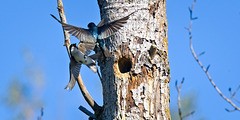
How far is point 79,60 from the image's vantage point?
3.60m

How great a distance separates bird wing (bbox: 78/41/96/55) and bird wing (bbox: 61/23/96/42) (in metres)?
0.08

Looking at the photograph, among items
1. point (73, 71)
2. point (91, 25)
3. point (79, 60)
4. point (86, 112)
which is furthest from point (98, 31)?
point (86, 112)

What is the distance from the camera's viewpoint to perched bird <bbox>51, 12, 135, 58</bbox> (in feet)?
10.7

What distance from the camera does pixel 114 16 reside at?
3.44 meters

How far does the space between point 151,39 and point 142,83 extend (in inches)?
15.5

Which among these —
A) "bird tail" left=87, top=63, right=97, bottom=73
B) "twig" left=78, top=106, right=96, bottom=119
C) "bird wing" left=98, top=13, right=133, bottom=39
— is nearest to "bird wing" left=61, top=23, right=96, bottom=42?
"bird wing" left=98, top=13, right=133, bottom=39

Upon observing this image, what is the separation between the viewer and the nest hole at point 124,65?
3.37m

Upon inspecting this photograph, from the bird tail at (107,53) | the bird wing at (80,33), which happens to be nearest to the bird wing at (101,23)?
the bird wing at (80,33)

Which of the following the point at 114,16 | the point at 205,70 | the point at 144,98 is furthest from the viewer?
the point at 114,16

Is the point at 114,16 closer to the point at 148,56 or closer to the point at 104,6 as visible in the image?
the point at 104,6

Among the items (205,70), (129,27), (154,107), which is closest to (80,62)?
(129,27)

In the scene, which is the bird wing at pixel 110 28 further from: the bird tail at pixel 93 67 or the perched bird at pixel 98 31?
the bird tail at pixel 93 67

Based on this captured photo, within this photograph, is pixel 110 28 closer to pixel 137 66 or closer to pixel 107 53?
pixel 107 53

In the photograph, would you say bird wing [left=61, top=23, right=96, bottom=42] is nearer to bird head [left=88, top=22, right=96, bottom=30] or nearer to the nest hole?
bird head [left=88, top=22, right=96, bottom=30]
